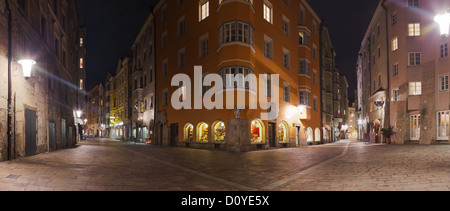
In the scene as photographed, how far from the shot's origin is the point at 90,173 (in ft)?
29.8

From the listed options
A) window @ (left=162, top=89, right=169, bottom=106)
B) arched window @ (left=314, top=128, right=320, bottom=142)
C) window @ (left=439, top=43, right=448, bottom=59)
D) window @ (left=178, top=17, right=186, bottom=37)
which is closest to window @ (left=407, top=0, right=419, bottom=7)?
window @ (left=439, top=43, right=448, bottom=59)

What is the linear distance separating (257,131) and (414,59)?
18161 millimetres

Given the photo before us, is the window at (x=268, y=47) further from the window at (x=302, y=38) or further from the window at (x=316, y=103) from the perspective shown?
the window at (x=316, y=103)

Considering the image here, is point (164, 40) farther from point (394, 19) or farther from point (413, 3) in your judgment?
point (413, 3)

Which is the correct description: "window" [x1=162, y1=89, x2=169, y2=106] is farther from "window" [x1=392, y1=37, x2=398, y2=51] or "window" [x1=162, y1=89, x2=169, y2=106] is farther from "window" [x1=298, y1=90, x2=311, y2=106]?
"window" [x1=392, y1=37, x2=398, y2=51]

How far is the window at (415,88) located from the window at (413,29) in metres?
4.87

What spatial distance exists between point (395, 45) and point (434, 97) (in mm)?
7366

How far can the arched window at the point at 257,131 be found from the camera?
23.1 metres

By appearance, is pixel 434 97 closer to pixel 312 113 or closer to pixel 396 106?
pixel 396 106

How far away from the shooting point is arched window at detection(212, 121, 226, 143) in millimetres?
22223

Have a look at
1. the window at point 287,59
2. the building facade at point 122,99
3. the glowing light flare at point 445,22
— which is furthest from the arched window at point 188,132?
the building facade at point 122,99

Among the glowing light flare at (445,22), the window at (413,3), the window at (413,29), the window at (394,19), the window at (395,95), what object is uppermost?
the window at (413,3)

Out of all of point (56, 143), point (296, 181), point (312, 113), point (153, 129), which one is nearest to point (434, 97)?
point (312, 113)

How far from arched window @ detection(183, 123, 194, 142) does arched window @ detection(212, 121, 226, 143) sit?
3.73 m
